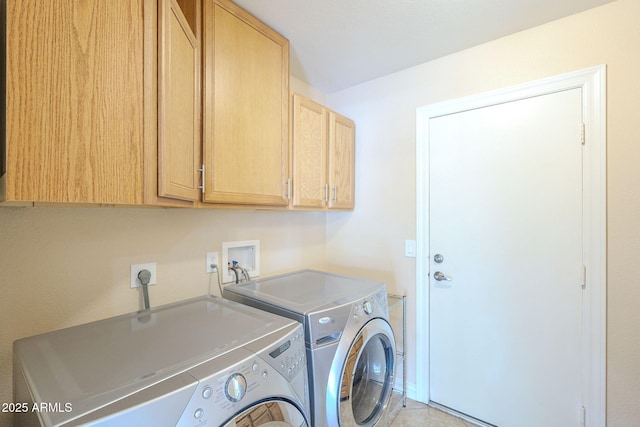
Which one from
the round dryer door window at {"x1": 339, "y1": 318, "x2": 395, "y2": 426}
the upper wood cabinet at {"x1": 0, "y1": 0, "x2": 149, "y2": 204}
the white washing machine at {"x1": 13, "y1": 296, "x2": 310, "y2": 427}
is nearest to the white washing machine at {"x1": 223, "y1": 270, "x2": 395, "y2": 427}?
the round dryer door window at {"x1": 339, "y1": 318, "x2": 395, "y2": 426}

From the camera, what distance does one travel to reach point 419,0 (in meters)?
1.34

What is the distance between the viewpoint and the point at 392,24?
1.51 m

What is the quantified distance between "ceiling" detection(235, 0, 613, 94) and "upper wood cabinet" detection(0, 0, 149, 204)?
0.86 metres

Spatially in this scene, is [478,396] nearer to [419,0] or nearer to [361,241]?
[361,241]

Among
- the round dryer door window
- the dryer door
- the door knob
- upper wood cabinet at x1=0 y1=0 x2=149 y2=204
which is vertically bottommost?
the round dryer door window

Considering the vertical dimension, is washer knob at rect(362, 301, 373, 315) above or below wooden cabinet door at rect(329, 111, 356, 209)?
below

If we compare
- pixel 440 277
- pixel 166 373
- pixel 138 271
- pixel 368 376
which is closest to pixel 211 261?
pixel 138 271

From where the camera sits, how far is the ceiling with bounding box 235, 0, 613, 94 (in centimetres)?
137

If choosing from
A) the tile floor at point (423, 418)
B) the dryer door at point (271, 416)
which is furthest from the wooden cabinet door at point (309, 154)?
the tile floor at point (423, 418)

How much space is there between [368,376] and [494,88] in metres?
1.81

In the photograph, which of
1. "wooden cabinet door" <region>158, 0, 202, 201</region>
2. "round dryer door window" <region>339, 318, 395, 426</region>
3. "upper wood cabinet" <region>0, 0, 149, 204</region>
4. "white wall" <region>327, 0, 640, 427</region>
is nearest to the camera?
"upper wood cabinet" <region>0, 0, 149, 204</region>

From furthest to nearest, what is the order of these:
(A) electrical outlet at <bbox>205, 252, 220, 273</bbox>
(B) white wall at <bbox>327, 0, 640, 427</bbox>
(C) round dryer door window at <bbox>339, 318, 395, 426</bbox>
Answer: (A) electrical outlet at <bbox>205, 252, 220, 273</bbox>, (B) white wall at <bbox>327, 0, 640, 427</bbox>, (C) round dryer door window at <bbox>339, 318, 395, 426</bbox>

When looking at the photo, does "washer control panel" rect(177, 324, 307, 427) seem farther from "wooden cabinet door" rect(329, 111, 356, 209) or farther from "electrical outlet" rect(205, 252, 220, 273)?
"wooden cabinet door" rect(329, 111, 356, 209)

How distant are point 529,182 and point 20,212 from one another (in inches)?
92.2
